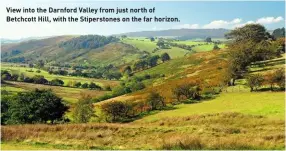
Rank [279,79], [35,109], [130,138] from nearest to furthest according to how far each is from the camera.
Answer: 1. [130,138]
2. [35,109]
3. [279,79]

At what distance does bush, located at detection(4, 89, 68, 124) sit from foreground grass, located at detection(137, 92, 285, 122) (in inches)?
678

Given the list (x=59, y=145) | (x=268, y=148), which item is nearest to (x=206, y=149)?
(x=268, y=148)

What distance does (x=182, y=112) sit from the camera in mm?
60281

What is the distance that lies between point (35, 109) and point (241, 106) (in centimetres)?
3659

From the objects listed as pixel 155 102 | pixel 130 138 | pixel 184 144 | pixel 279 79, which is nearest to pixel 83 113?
pixel 155 102

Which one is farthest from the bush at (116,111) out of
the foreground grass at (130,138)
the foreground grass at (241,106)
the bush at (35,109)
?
the foreground grass at (130,138)

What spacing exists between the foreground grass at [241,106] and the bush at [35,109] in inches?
678

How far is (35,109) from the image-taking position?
2477 inches

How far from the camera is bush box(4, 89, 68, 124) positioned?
6203 cm

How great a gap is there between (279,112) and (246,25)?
3642 inches

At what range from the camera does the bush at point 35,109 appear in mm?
62031

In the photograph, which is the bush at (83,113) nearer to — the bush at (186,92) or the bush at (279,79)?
the bush at (186,92)

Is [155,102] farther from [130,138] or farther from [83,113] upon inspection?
[130,138]

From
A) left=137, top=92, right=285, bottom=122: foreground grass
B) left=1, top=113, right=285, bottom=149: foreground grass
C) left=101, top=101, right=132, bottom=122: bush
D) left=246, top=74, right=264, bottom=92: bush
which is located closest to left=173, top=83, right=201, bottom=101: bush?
left=137, top=92, right=285, bottom=122: foreground grass
